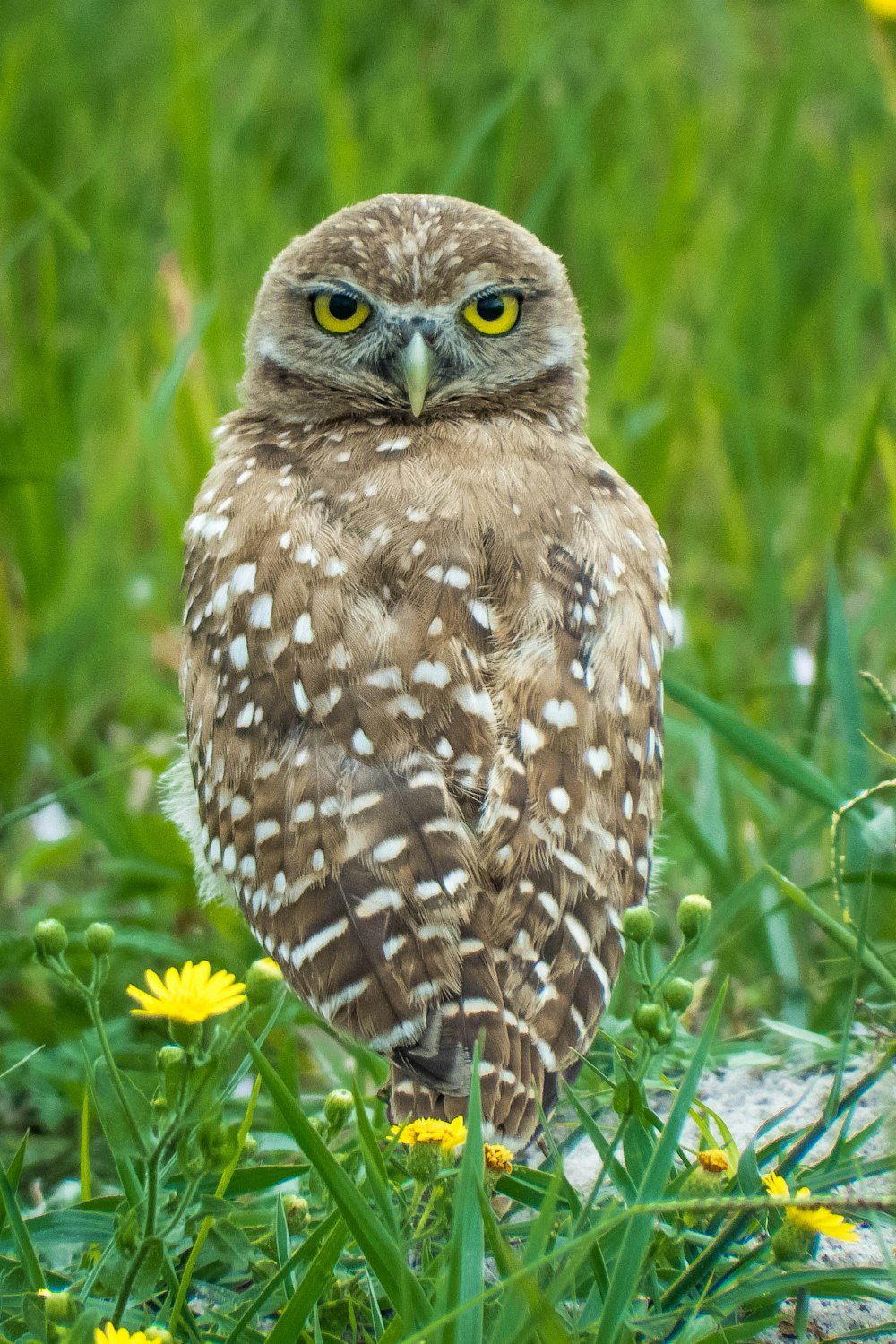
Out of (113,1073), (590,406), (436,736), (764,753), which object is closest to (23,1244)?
(113,1073)

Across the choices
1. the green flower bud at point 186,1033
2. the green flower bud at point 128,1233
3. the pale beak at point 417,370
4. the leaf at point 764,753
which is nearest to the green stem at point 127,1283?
the green flower bud at point 128,1233

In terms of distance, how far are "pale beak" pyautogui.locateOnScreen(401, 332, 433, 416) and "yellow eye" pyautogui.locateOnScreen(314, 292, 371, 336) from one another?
19cm

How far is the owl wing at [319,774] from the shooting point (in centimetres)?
208

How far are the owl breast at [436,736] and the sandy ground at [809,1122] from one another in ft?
1.22

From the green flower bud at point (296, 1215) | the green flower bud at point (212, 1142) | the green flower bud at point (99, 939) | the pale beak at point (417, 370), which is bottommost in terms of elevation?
the green flower bud at point (296, 1215)

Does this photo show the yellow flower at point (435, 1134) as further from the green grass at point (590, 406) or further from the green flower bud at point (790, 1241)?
the green flower bud at point (790, 1241)

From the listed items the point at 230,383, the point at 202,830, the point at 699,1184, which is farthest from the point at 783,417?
the point at 699,1184

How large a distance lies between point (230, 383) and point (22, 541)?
782 millimetres

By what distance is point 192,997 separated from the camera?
5.18 ft

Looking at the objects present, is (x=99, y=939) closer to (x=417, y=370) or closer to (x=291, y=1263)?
(x=291, y=1263)

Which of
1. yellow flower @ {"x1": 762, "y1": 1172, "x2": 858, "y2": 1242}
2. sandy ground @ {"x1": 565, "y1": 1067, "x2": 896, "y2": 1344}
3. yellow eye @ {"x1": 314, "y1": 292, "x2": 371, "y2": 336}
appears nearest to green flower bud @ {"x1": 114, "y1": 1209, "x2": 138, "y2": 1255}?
yellow flower @ {"x1": 762, "y1": 1172, "x2": 858, "y2": 1242}

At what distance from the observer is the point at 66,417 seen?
4383 mm

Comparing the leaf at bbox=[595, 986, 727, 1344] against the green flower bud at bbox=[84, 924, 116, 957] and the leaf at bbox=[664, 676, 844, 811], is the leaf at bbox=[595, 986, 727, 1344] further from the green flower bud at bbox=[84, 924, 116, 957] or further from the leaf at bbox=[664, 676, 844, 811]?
the leaf at bbox=[664, 676, 844, 811]

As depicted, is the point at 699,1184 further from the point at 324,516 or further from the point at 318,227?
the point at 318,227
